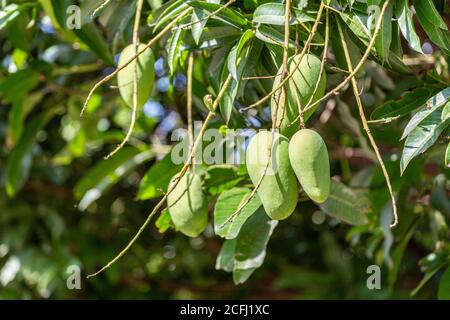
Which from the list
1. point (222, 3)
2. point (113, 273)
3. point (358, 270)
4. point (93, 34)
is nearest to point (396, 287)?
point (358, 270)

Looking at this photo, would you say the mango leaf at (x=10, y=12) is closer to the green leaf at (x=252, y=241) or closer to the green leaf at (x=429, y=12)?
the green leaf at (x=252, y=241)

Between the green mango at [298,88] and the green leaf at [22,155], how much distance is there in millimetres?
875

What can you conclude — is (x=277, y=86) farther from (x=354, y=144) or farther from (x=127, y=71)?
(x=354, y=144)

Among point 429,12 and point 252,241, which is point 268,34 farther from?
point 252,241

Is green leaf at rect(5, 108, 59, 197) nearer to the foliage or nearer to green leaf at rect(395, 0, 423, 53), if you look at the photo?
the foliage

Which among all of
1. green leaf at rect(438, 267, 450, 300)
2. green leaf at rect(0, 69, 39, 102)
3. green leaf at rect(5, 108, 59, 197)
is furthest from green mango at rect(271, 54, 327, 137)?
green leaf at rect(5, 108, 59, 197)

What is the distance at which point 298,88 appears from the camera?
71cm

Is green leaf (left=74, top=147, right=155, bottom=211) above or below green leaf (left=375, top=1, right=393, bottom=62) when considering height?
below

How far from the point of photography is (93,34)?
1.12 m

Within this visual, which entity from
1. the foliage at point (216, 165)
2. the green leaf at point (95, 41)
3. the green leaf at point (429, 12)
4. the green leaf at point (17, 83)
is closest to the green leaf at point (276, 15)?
the foliage at point (216, 165)

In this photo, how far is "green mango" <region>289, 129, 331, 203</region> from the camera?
65cm

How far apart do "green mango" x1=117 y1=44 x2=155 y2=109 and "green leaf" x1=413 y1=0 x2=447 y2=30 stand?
0.88 ft

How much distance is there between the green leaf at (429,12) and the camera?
0.76 m

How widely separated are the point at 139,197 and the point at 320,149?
49 centimetres
